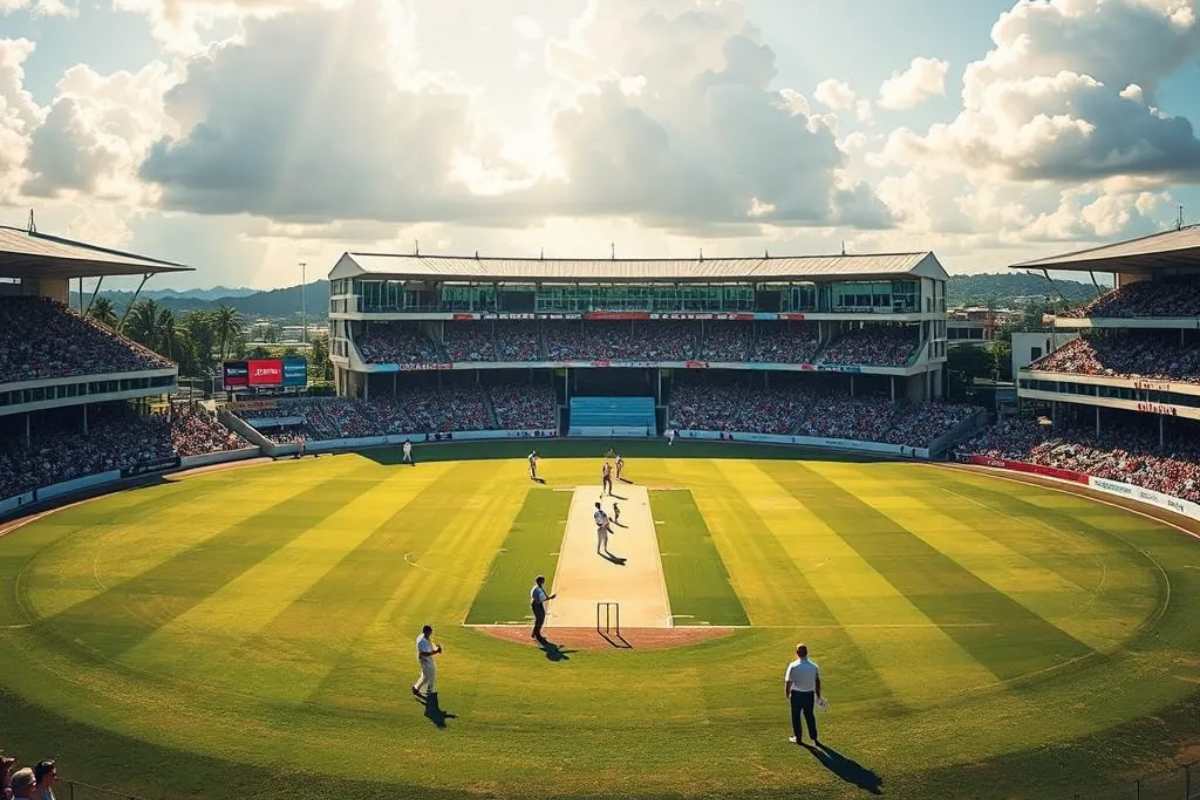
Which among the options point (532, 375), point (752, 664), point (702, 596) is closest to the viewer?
point (752, 664)

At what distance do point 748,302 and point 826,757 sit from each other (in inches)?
2462

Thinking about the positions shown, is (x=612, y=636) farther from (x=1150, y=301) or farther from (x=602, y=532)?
(x=1150, y=301)

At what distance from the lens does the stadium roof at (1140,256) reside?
50.8 metres

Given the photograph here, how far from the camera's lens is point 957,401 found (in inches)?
3009

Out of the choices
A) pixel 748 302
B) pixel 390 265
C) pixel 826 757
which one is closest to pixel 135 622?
pixel 826 757

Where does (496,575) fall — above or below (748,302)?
below

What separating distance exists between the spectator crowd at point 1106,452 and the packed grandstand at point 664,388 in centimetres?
15

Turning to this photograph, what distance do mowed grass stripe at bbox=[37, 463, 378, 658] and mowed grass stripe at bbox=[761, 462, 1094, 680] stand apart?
74.9ft

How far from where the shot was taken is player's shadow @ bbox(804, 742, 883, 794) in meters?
19.0

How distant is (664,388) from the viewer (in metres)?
82.8

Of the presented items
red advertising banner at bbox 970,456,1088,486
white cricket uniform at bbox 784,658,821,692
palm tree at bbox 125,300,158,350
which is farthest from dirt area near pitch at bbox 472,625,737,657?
palm tree at bbox 125,300,158,350

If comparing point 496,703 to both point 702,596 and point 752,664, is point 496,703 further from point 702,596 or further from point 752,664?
point 702,596

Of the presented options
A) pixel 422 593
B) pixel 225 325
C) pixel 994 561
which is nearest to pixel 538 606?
pixel 422 593

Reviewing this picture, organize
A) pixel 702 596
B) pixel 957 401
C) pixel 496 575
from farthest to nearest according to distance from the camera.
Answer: pixel 957 401 → pixel 496 575 → pixel 702 596
